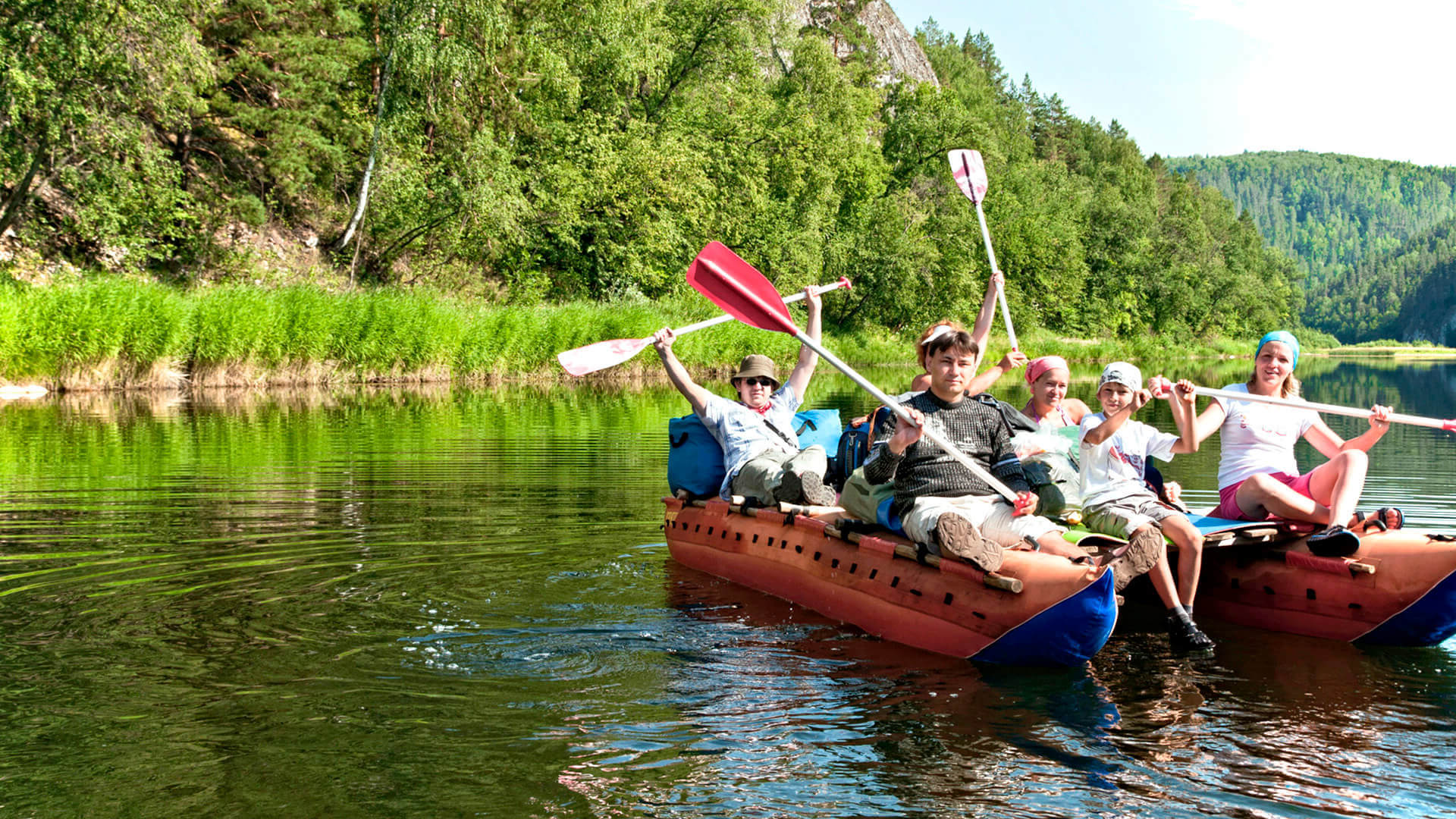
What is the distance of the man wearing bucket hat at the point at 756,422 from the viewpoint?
7.50 metres

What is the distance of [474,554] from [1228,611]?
15.5 ft

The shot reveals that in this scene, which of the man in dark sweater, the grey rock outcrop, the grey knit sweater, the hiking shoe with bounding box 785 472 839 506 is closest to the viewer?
the man in dark sweater

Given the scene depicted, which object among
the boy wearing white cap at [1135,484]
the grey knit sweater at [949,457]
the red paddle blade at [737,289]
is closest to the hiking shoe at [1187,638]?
the boy wearing white cap at [1135,484]

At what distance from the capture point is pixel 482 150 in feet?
95.6

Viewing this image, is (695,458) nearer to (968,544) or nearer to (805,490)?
(805,490)

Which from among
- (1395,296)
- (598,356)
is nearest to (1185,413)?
(598,356)

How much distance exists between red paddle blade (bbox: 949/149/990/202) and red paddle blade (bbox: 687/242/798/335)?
163 inches

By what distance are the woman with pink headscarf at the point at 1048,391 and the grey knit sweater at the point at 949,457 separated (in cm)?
99

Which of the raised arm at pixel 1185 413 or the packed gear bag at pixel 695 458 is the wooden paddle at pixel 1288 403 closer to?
A: the raised arm at pixel 1185 413

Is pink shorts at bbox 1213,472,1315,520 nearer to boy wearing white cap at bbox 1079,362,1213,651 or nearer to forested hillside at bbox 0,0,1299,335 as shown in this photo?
boy wearing white cap at bbox 1079,362,1213,651

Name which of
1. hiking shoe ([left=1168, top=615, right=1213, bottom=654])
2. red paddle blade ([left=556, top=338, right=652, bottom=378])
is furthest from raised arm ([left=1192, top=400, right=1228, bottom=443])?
red paddle blade ([left=556, top=338, right=652, bottom=378])

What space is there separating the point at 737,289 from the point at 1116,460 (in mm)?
2250

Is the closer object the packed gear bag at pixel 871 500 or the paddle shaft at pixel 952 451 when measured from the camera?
the paddle shaft at pixel 952 451

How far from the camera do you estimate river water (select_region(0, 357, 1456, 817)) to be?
12.7 ft
